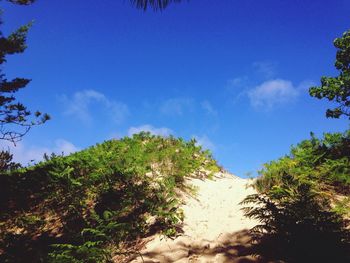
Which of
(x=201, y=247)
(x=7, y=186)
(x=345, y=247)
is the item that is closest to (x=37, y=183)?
(x=7, y=186)

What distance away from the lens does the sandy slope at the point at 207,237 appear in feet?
17.8

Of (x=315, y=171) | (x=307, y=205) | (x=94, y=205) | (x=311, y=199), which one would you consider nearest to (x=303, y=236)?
(x=307, y=205)

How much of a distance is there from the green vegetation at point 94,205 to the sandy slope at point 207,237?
1.10 ft

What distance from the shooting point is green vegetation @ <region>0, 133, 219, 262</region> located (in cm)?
606

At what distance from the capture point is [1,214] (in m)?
8.37

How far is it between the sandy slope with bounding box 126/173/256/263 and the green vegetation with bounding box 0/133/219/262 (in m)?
0.34

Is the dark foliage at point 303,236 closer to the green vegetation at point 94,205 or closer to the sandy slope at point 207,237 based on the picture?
the sandy slope at point 207,237

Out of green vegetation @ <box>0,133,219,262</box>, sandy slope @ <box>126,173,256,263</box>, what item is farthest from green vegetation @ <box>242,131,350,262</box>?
green vegetation @ <box>0,133,219,262</box>

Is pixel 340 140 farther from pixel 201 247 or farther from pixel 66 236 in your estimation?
pixel 66 236

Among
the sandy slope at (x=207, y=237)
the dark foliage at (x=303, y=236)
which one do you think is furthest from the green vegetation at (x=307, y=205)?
the sandy slope at (x=207, y=237)

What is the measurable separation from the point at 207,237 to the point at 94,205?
2.91m

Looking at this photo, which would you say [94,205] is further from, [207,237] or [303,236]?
[303,236]

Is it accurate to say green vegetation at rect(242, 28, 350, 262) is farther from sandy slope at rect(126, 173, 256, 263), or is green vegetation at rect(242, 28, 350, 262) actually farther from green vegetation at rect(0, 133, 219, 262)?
green vegetation at rect(0, 133, 219, 262)

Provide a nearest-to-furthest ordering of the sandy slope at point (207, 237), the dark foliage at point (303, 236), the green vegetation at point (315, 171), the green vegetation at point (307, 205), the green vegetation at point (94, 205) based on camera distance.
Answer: the dark foliage at point (303, 236), the green vegetation at point (307, 205), the sandy slope at point (207, 237), the green vegetation at point (94, 205), the green vegetation at point (315, 171)
